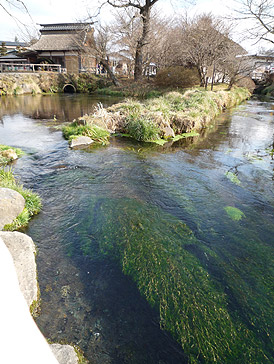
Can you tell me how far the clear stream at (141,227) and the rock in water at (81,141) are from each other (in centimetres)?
44

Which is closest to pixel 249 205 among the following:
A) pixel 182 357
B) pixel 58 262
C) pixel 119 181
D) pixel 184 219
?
pixel 184 219

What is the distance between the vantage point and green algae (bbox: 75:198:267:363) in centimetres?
273

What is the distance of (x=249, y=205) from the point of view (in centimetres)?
554

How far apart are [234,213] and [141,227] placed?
2.22 meters

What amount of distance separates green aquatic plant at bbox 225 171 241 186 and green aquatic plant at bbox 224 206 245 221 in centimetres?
155

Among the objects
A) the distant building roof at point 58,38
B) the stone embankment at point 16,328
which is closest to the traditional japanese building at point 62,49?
the distant building roof at point 58,38

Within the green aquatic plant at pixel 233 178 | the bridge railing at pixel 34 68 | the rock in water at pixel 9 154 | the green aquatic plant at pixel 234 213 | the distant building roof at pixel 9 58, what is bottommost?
the green aquatic plant at pixel 234 213

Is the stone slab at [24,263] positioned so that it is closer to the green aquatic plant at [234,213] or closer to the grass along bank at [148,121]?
the green aquatic plant at [234,213]

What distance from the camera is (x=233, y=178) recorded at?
6.96 meters

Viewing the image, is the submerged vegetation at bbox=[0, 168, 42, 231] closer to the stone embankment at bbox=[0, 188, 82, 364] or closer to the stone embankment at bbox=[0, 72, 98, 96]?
the stone embankment at bbox=[0, 188, 82, 364]

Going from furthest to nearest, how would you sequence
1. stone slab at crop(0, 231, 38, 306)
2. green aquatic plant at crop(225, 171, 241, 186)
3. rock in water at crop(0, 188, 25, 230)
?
1. green aquatic plant at crop(225, 171, 241, 186)
2. rock in water at crop(0, 188, 25, 230)
3. stone slab at crop(0, 231, 38, 306)

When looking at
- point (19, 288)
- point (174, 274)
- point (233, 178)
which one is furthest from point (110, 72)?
point (19, 288)

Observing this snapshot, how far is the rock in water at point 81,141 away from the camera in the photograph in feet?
31.1

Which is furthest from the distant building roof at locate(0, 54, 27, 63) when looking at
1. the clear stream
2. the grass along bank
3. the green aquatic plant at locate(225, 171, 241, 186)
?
the green aquatic plant at locate(225, 171, 241, 186)
